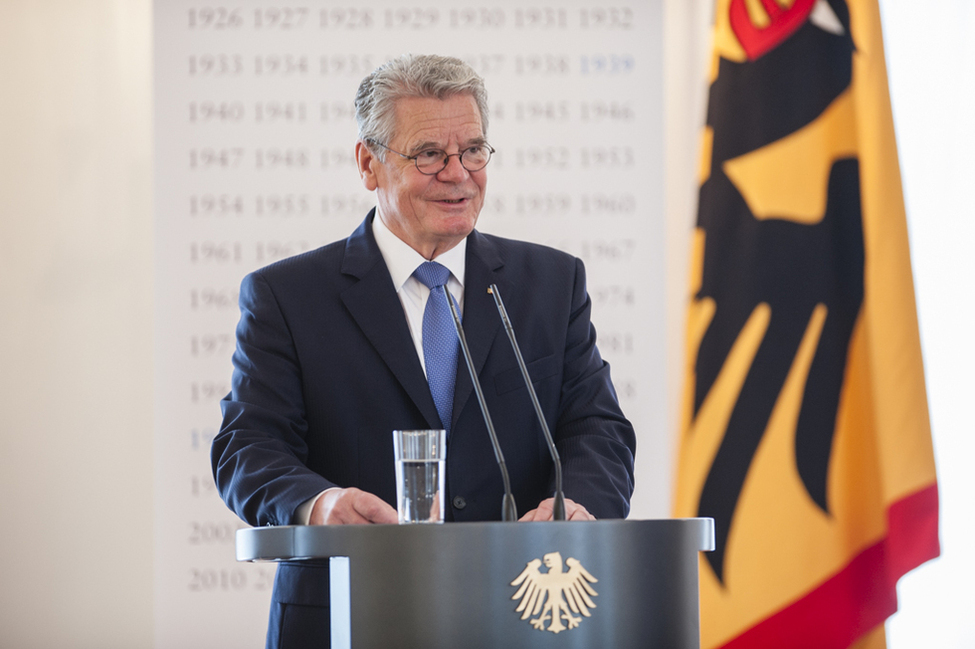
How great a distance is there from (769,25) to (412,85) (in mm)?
1644

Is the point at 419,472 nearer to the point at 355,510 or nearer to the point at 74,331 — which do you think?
the point at 355,510

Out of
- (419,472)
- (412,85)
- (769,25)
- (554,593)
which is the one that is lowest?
(554,593)

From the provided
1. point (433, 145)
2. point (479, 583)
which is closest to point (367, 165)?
point (433, 145)

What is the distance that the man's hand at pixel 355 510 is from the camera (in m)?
1.48

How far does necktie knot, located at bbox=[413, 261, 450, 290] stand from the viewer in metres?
2.03

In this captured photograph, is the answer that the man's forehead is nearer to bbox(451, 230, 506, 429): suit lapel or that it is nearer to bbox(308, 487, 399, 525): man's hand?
bbox(451, 230, 506, 429): suit lapel

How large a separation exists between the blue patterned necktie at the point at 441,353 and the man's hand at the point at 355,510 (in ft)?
1.36

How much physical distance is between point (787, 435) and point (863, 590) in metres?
0.51

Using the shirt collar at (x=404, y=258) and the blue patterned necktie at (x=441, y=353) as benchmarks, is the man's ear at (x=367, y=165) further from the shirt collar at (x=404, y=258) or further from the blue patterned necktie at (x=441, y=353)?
the blue patterned necktie at (x=441, y=353)

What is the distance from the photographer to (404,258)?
6.68ft

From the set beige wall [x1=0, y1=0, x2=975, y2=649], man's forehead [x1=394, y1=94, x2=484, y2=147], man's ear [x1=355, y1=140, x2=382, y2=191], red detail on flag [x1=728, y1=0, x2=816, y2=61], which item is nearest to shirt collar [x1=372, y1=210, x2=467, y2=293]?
man's ear [x1=355, y1=140, x2=382, y2=191]

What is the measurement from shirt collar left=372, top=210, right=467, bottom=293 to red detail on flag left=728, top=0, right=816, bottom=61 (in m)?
1.54

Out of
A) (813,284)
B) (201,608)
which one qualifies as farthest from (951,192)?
(201,608)

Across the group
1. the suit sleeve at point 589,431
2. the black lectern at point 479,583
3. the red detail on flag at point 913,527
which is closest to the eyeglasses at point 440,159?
the suit sleeve at point 589,431
